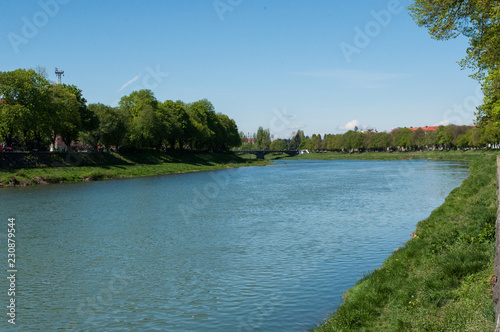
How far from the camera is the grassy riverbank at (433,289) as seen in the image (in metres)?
9.78

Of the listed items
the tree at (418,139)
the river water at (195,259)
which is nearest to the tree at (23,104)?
the river water at (195,259)

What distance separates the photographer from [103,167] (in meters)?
77.6

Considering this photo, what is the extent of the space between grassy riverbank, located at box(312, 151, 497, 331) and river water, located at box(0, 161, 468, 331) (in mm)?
1824

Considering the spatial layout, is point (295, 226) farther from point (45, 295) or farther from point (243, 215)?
point (45, 295)

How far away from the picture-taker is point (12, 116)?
203 feet

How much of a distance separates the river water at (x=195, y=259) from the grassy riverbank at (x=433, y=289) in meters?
1.82

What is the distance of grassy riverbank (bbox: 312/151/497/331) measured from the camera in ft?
32.1

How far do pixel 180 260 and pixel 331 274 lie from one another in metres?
7.24

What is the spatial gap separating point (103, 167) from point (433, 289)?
72.3 metres

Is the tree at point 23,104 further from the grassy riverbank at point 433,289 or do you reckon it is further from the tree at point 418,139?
the tree at point 418,139
